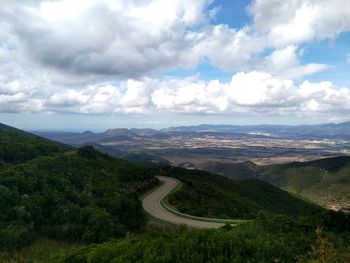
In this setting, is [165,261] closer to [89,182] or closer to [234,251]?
[234,251]

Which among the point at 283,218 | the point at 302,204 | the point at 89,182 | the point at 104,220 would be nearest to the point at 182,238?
the point at 283,218

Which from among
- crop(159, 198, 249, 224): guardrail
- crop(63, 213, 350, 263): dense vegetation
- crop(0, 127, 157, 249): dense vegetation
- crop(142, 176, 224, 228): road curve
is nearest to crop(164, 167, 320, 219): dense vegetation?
crop(142, 176, 224, 228): road curve

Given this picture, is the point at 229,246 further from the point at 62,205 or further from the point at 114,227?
the point at 62,205

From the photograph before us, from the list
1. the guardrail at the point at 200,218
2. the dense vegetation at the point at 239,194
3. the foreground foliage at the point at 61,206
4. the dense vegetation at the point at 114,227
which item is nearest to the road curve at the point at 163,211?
the guardrail at the point at 200,218

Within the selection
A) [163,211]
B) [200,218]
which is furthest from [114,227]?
[163,211]

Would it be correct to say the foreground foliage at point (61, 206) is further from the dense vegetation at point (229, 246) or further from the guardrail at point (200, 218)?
the dense vegetation at point (229, 246)

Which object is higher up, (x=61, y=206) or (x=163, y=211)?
(x=61, y=206)
